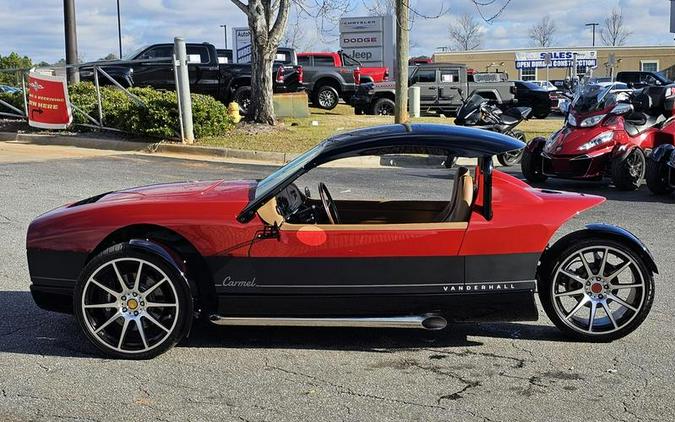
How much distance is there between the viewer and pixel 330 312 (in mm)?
4617

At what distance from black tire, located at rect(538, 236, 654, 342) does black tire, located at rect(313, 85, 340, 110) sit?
21052mm

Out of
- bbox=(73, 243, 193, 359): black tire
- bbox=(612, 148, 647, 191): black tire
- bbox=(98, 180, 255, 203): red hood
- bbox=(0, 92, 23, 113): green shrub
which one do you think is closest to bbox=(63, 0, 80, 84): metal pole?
bbox=(0, 92, 23, 113): green shrub

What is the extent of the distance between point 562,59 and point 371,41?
3662 centimetres

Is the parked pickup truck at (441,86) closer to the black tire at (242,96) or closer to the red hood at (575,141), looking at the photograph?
the black tire at (242,96)

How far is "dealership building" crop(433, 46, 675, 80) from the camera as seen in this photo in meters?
70.4

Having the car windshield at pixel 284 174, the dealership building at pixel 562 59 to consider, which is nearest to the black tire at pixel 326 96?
the car windshield at pixel 284 174

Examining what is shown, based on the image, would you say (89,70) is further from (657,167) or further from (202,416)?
(202,416)

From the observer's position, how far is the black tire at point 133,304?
177 inches

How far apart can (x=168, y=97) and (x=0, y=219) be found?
781 centimetres

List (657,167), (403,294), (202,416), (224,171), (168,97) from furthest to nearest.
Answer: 1. (168,97)
2. (224,171)
3. (657,167)
4. (403,294)
5. (202,416)

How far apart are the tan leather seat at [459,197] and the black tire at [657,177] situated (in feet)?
21.1

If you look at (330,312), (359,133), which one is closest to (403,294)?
(330,312)

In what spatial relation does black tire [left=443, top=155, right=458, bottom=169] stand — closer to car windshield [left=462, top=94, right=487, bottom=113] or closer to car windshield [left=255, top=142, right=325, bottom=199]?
car windshield [left=255, top=142, right=325, bottom=199]

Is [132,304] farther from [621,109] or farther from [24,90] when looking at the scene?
[24,90]
